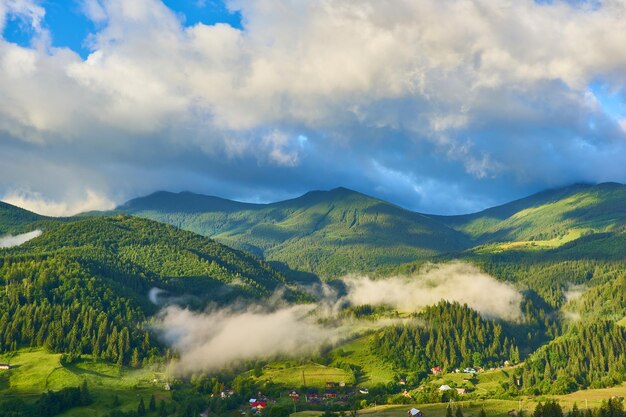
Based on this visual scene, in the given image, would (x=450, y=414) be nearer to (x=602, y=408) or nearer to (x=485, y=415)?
(x=485, y=415)

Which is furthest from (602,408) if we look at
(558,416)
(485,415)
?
(485,415)

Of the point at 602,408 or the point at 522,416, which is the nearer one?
the point at 602,408

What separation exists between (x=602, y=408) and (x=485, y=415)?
36.5m

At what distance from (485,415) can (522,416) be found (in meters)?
15.3

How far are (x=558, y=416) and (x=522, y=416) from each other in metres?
13.5

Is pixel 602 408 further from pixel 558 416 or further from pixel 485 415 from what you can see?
pixel 485 415

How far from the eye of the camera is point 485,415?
194 m

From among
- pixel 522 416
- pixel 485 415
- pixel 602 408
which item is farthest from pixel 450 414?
pixel 602 408

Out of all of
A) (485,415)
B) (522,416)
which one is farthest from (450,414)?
(522,416)

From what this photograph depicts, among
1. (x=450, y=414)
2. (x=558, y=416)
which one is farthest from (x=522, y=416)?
(x=450, y=414)

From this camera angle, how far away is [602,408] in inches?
7338

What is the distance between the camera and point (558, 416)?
18888 cm

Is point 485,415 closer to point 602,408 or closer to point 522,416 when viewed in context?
point 522,416

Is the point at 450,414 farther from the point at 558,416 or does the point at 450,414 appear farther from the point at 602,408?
the point at 602,408
